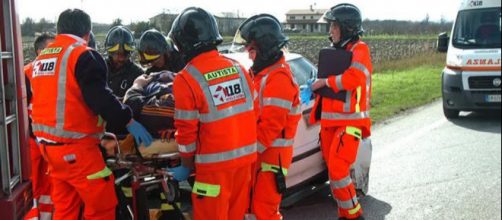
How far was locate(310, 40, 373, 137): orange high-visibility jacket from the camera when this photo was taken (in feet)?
15.6

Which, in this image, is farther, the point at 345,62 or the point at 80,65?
the point at 345,62

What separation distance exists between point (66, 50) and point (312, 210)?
3.00 metres

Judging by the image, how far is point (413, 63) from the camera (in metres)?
10.6

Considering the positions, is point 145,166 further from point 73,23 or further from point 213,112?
point 73,23

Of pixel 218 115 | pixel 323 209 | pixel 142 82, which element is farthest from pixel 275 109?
pixel 323 209

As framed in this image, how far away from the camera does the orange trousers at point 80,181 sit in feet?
11.6

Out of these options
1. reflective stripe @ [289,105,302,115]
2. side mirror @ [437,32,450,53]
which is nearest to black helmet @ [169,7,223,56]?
reflective stripe @ [289,105,302,115]

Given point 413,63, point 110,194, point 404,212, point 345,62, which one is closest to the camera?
point 110,194

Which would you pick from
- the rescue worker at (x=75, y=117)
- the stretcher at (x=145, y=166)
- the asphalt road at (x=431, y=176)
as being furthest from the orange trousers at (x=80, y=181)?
the asphalt road at (x=431, y=176)

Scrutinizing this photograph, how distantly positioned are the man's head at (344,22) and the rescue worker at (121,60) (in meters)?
1.73

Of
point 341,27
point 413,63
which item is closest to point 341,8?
point 341,27

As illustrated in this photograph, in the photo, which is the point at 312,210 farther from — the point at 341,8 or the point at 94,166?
the point at 94,166

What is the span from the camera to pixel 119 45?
4824mm

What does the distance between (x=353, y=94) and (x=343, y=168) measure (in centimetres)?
64
